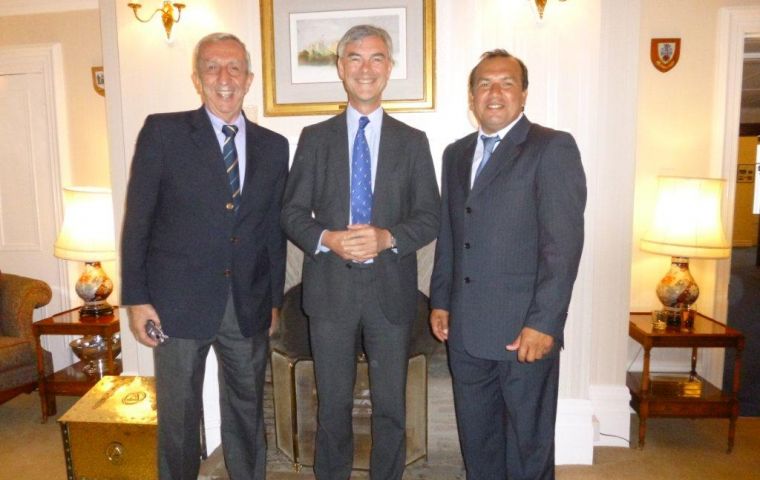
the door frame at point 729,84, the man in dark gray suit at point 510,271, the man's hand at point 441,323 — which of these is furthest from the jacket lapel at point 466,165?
the door frame at point 729,84

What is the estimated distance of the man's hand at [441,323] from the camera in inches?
73.6

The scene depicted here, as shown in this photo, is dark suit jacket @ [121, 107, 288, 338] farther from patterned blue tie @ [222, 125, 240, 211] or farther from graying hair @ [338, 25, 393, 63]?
graying hair @ [338, 25, 393, 63]

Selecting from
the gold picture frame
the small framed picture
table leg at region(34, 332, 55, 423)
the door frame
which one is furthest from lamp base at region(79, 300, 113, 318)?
the door frame

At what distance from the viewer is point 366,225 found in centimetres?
166

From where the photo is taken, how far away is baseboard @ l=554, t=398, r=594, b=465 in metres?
2.52

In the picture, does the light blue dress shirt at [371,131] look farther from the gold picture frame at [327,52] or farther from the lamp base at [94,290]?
the lamp base at [94,290]

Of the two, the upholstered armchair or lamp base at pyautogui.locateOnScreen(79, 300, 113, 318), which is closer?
the upholstered armchair

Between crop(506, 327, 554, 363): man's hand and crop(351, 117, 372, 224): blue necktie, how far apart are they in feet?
1.95

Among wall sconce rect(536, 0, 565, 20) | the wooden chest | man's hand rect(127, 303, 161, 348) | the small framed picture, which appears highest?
wall sconce rect(536, 0, 565, 20)

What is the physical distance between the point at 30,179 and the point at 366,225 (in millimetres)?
3014

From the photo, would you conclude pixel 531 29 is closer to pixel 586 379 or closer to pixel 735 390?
pixel 586 379

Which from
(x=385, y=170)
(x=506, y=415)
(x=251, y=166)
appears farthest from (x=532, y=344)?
(x=251, y=166)

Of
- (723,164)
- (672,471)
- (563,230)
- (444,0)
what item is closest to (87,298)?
(444,0)

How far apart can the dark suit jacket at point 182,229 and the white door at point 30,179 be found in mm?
2305
